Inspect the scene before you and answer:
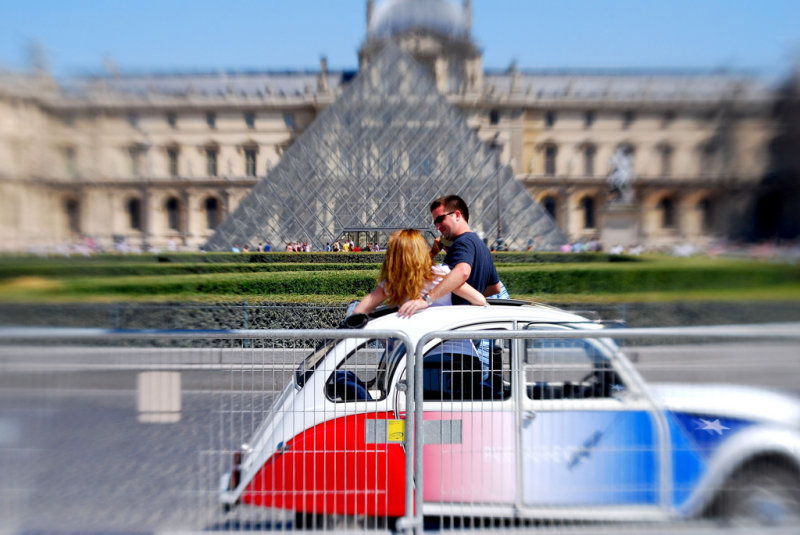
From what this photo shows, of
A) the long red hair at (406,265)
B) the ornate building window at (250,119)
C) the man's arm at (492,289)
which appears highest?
the ornate building window at (250,119)

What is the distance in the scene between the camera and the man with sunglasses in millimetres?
3094

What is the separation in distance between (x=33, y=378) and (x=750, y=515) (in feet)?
10.7

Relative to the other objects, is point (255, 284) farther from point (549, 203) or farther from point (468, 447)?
point (549, 203)

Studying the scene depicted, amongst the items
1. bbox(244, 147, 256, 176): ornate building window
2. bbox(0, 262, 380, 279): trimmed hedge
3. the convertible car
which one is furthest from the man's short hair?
bbox(244, 147, 256, 176): ornate building window

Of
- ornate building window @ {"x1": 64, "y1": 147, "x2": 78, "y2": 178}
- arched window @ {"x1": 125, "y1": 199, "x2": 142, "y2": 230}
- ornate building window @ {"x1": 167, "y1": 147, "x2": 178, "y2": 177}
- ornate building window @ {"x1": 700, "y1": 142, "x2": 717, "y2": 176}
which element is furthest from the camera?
ornate building window @ {"x1": 167, "y1": 147, "x2": 178, "y2": 177}

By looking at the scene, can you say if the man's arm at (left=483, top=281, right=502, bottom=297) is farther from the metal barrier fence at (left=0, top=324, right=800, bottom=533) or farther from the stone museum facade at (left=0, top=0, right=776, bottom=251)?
the stone museum facade at (left=0, top=0, right=776, bottom=251)

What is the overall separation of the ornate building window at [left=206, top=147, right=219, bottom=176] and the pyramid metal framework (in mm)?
23920

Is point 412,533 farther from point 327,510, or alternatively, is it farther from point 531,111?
point 531,111

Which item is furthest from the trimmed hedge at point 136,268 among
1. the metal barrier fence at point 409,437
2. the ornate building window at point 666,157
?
the ornate building window at point 666,157

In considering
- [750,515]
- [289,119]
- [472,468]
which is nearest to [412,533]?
[472,468]

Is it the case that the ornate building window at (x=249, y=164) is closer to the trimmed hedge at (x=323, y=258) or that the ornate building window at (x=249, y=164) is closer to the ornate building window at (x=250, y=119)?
the ornate building window at (x=250, y=119)

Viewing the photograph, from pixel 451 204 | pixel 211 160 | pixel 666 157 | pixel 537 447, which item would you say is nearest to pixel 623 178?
pixel 666 157

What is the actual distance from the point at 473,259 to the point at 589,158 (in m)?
42.7

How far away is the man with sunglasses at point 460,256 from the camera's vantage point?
122 inches
